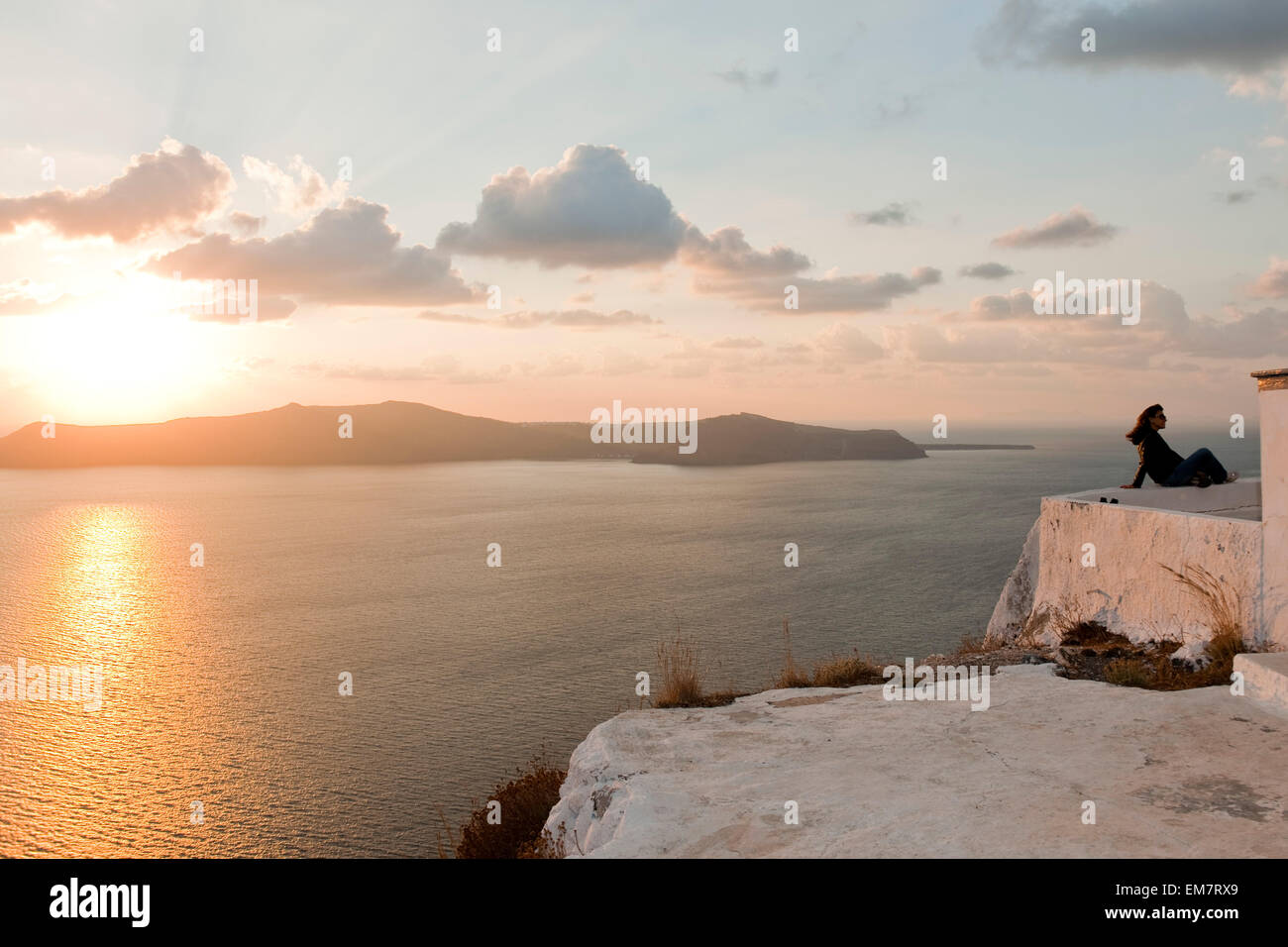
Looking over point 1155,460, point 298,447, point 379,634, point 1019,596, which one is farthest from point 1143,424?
point 298,447

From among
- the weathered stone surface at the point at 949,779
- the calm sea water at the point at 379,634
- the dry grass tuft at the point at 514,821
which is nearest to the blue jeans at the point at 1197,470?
the weathered stone surface at the point at 949,779

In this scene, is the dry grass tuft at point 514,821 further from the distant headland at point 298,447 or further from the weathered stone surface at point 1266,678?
→ the distant headland at point 298,447

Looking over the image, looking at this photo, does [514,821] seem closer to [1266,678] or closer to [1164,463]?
[1266,678]

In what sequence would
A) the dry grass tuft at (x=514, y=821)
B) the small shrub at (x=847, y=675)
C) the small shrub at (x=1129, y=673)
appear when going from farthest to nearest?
the small shrub at (x=847, y=675) < the dry grass tuft at (x=514, y=821) < the small shrub at (x=1129, y=673)

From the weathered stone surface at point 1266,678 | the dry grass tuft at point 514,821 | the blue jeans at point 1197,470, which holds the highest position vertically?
the blue jeans at point 1197,470

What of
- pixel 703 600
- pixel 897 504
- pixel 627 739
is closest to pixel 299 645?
pixel 703 600
